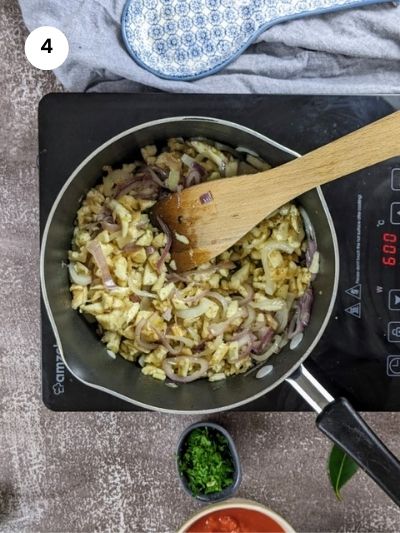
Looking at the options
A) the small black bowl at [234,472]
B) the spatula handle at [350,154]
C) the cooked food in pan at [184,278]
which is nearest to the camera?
the spatula handle at [350,154]

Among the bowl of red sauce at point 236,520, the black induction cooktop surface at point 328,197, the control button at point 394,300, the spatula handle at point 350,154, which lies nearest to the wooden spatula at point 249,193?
the spatula handle at point 350,154

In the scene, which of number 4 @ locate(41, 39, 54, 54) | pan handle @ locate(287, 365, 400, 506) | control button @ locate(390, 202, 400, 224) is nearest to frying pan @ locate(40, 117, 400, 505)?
pan handle @ locate(287, 365, 400, 506)

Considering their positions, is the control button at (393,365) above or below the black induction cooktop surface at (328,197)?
below

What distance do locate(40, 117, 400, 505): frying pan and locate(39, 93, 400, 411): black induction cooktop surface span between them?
5 cm

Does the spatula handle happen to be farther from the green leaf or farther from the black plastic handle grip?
the green leaf

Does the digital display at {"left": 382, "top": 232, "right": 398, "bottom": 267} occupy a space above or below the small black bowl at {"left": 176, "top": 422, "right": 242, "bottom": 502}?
above

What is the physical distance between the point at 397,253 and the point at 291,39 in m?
0.34

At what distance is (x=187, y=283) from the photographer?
91 cm

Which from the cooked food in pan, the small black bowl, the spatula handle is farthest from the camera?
the small black bowl

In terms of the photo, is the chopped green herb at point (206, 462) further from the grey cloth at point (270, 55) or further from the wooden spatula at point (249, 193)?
the grey cloth at point (270, 55)

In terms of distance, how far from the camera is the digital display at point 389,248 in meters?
0.93

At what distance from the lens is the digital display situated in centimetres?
93

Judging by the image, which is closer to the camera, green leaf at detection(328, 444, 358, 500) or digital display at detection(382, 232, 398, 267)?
digital display at detection(382, 232, 398, 267)

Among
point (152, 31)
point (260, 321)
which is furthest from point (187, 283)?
point (152, 31)
